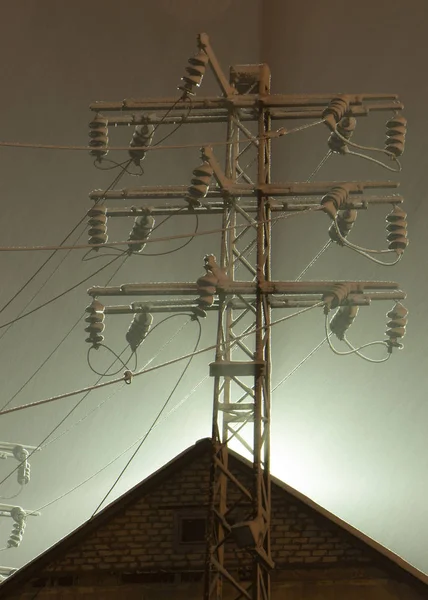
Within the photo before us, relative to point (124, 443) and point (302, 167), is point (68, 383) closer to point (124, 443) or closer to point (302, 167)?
point (124, 443)

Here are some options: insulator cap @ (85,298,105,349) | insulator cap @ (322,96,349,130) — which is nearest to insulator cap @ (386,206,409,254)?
insulator cap @ (322,96,349,130)

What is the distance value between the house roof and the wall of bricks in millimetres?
87

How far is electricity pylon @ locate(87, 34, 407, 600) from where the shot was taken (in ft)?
35.2

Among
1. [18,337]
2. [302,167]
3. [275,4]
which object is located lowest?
[18,337]

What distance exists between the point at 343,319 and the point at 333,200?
70.5 inches

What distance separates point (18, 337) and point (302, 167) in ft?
20.3

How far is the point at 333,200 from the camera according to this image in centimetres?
1117

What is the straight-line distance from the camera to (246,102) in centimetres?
1199

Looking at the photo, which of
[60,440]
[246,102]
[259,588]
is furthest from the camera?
[60,440]

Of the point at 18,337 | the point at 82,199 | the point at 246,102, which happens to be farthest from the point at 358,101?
the point at 18,337

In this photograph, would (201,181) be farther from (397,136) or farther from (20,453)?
(20,453)

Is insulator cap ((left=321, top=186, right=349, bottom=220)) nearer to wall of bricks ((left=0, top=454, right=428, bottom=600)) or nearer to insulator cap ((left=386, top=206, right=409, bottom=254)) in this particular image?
insulator cap ((left=386, top=206, right=409, bottom=254))

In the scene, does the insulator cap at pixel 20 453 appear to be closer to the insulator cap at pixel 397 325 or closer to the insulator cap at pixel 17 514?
the insulator cap at pixel 17 514

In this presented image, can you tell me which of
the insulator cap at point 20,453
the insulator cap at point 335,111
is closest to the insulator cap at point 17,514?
the insulator cap at point 20,453
